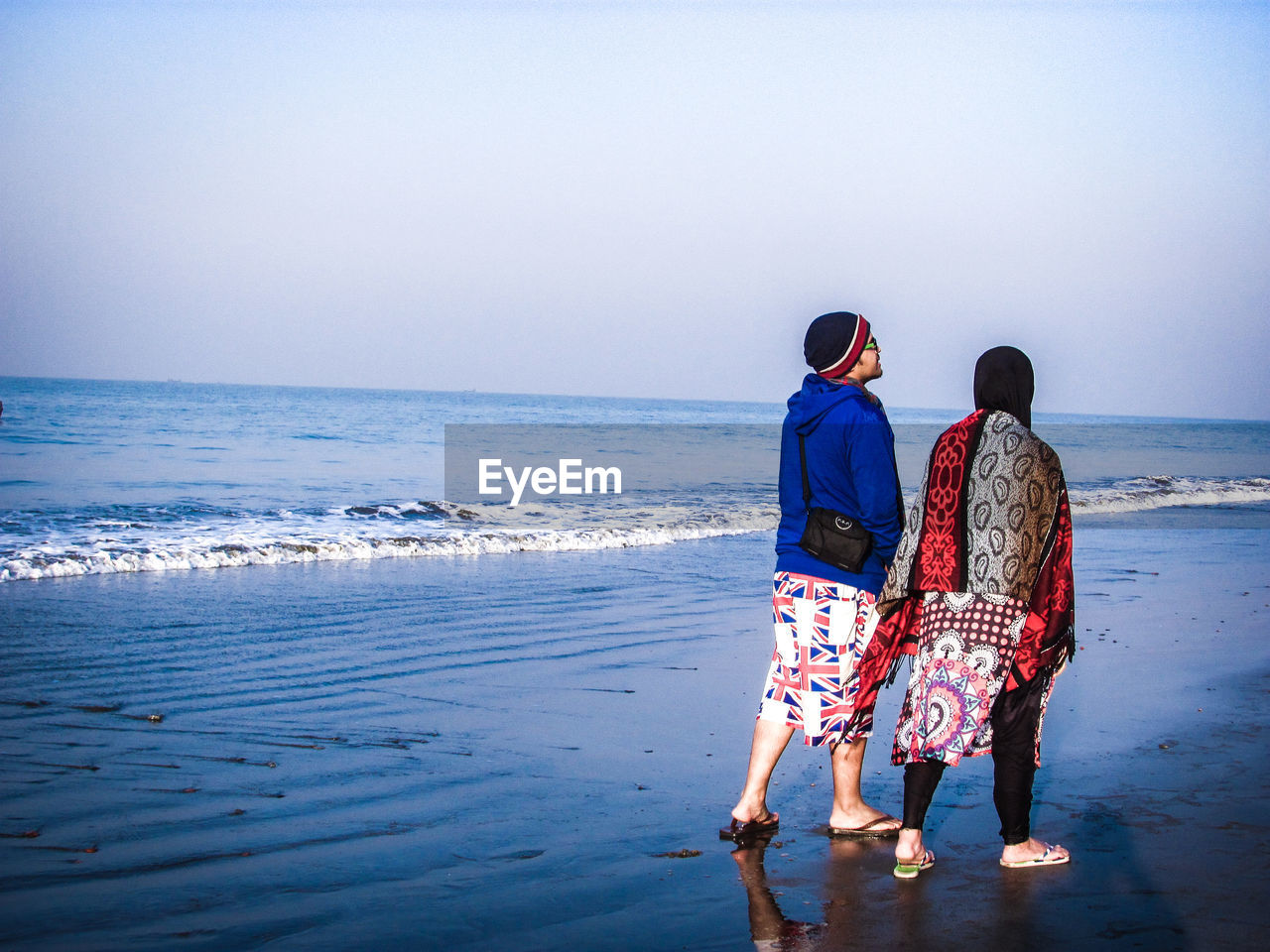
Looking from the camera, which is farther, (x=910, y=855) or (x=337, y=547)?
(x=337, y=547)

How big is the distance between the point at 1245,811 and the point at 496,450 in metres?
31.0

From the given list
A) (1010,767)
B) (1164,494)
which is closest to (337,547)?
(1010,767)

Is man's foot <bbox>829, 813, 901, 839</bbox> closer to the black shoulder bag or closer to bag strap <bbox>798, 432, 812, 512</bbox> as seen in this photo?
the black shoulder bag

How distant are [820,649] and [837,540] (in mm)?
375

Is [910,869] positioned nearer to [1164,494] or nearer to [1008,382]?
[1008,382]

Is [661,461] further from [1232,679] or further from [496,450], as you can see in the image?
[1232,679]

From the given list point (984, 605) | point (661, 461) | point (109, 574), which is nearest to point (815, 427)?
point (984, 605)

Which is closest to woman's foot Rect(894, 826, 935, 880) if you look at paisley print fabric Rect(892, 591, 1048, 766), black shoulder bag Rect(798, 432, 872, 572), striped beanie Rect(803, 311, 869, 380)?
paisley print fabric Rect(892, 591, 1048, 766)

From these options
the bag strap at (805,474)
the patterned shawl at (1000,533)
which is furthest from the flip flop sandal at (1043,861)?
the bag strap at (805,474)

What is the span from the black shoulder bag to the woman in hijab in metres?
0.16

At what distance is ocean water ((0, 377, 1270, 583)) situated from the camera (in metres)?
11.7

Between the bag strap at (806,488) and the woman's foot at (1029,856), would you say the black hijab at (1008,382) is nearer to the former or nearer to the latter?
the bag strap at (806,488)

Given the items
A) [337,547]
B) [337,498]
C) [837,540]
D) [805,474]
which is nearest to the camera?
[837,540]

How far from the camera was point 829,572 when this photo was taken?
3.55 m
